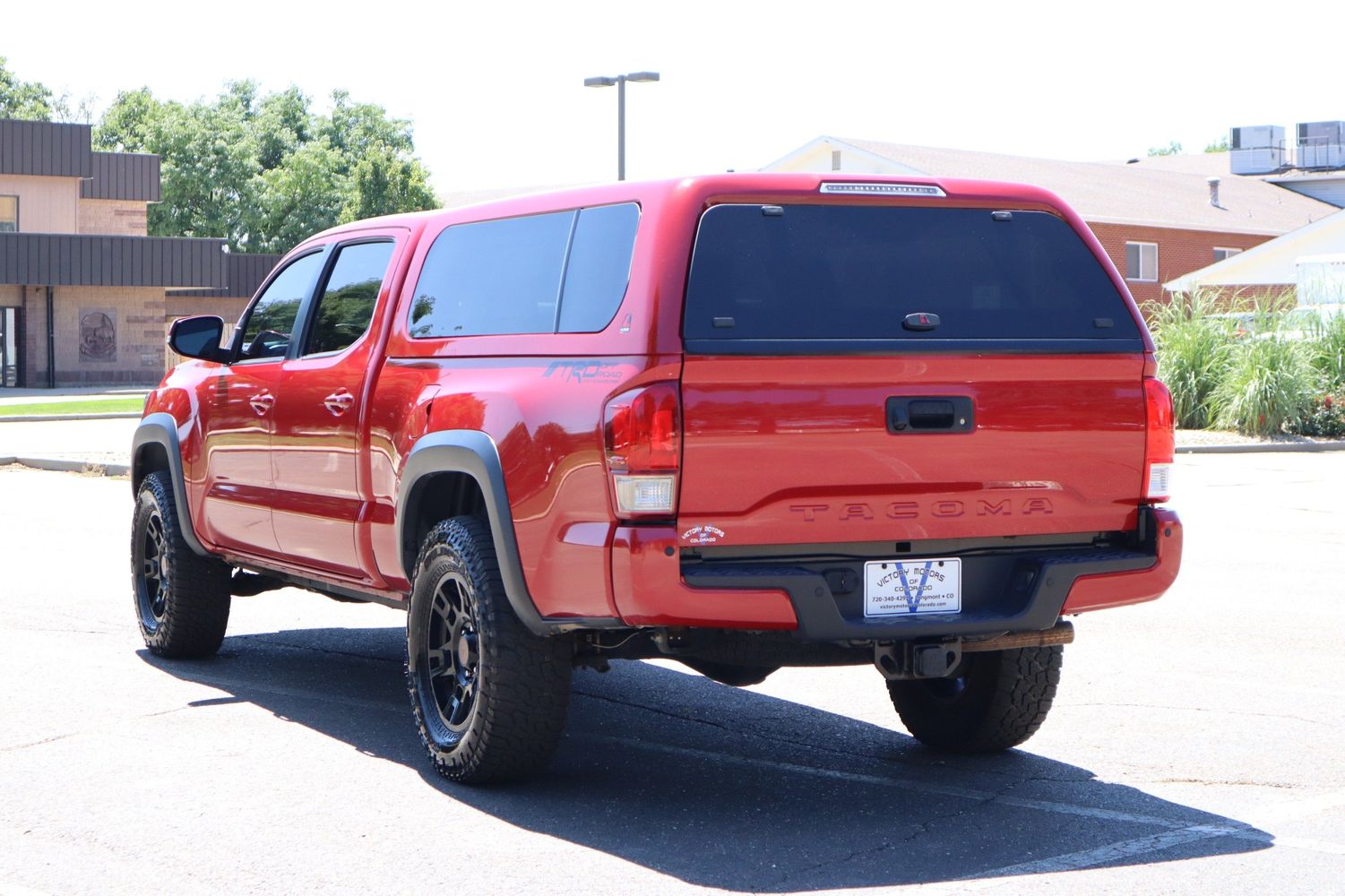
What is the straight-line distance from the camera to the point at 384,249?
7152 millimetres

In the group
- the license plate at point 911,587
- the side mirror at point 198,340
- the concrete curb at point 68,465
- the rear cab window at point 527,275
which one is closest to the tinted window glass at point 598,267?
the rear cab window at point 527,275

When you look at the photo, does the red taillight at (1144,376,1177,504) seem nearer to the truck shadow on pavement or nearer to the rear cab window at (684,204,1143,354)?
the rear cab window at (684,204,1143,354)

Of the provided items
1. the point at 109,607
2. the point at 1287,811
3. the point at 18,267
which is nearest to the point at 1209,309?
the point at 109,607

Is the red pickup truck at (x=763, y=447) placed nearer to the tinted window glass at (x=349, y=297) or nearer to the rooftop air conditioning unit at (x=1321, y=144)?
the tinted window glass at (x=349, y=297)

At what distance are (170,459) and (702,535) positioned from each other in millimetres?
3971

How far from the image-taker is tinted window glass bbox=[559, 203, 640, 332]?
221 inches

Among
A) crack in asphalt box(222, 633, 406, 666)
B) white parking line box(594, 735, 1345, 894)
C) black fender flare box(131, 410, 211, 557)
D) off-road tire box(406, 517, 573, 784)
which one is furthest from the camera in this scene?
crack in asphalt box(222, 633, 406, 666)

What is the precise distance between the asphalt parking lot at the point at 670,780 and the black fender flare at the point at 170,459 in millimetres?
679

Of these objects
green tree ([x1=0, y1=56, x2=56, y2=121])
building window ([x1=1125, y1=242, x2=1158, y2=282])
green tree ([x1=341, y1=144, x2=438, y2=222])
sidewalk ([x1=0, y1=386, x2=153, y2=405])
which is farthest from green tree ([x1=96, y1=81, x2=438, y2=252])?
building window ([x1=1125, y1=242, x2=1158, y2=282])

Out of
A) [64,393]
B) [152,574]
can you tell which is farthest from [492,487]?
[64,393]

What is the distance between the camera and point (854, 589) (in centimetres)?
546

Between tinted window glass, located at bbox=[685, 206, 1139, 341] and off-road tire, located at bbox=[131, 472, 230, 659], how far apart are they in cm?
385

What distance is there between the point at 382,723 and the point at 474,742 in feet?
4.66

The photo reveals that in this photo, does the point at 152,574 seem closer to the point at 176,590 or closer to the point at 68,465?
the point at 176,590
